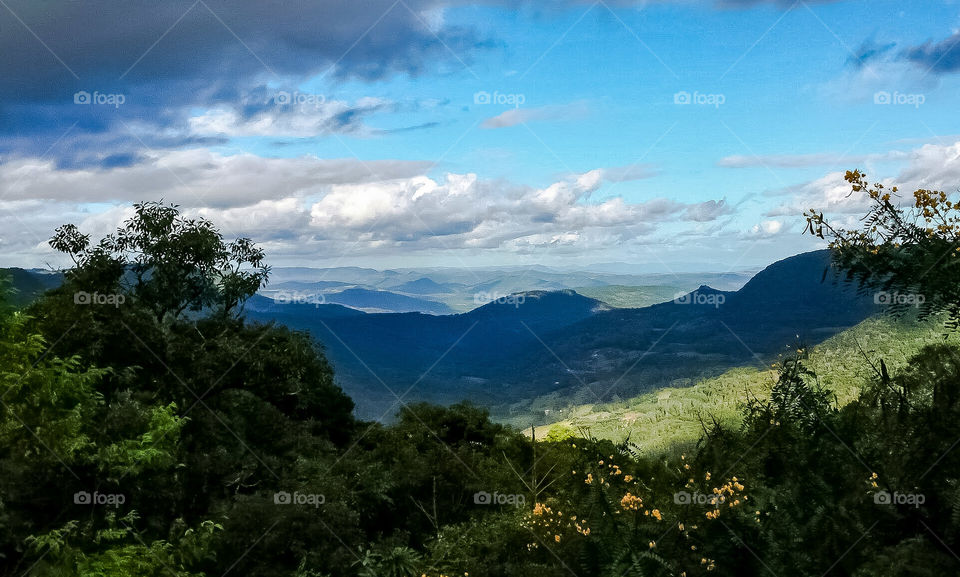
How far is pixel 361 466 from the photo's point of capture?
12.1 m

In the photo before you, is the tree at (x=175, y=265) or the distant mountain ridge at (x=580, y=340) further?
the distant mountain ridge at (x=580, y=340)

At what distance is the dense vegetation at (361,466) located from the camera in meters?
5.30

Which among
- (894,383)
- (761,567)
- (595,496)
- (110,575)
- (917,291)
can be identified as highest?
(917,291)

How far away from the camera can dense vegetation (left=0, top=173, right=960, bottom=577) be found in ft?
17.4

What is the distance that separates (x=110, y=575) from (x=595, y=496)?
20.2 feet

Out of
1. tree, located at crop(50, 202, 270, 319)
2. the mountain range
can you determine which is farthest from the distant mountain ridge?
tree, located at crop(50, 202, 270, 319)

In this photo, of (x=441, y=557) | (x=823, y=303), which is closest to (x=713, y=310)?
(x=823, y=303)

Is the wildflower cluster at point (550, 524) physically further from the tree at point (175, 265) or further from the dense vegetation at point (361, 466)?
the tree at point (175, 265)

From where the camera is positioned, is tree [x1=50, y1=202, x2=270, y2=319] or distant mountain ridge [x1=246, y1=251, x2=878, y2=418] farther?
distant mountain ridge [x1=246, y1=251, x2=878, y2=418]

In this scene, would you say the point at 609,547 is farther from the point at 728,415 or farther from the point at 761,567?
the point at 728,415

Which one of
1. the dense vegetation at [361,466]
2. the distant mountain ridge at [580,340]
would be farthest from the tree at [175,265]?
the distant mountain ridge at [580,340]

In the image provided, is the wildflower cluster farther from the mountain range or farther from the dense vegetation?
the mountain range

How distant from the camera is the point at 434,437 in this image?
15.1m

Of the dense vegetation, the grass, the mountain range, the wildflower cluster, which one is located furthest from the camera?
the mountain range
